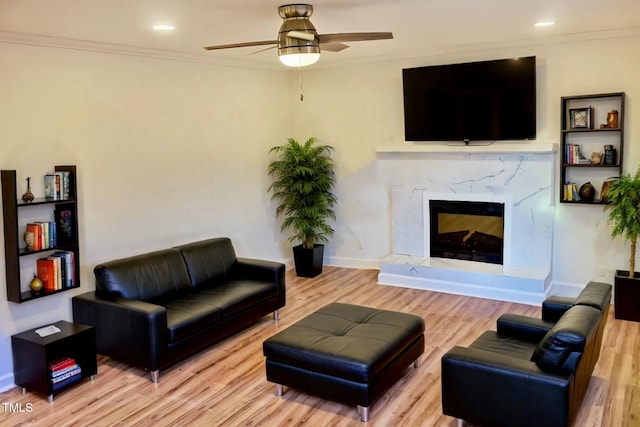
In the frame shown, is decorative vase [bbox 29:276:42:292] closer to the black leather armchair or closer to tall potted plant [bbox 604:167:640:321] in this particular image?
the black leather armchair

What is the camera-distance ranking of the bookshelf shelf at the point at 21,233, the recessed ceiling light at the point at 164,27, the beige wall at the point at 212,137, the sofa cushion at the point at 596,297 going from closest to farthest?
the sofa cushion at the point at 596,297 → the bookshelf shelf at the point at 21,233 → the recessed ceiling light at the point at 164,27 → the beige wall at the point at 212,137

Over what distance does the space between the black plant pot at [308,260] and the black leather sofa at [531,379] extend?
3.77 meters

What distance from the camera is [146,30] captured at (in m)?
4.37

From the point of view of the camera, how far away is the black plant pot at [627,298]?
5.06 metres

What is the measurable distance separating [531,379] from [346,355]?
1111 millimetres

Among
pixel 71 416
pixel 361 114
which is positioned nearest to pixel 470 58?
pixel 361 114

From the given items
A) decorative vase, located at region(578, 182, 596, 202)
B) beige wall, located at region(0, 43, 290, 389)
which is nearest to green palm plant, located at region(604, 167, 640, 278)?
decorative vase, located at region(578, 182, 596, 202)

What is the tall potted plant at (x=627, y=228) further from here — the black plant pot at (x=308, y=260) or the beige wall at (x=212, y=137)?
the black plant pot at (x=308, y=260)

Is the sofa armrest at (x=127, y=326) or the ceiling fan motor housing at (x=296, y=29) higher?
the ceiling fan motor housing at (x=296, y=29)

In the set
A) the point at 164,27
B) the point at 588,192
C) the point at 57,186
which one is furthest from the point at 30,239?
the point at 588,192

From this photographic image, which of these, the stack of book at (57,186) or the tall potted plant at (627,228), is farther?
the tall potted plant at (627,228)

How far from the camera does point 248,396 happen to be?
151 inches

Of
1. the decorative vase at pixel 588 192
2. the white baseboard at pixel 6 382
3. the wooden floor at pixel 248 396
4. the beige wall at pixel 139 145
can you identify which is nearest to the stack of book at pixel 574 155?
the decorative vase at pixel 588 192

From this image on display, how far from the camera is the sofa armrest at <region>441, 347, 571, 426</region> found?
2.87m
